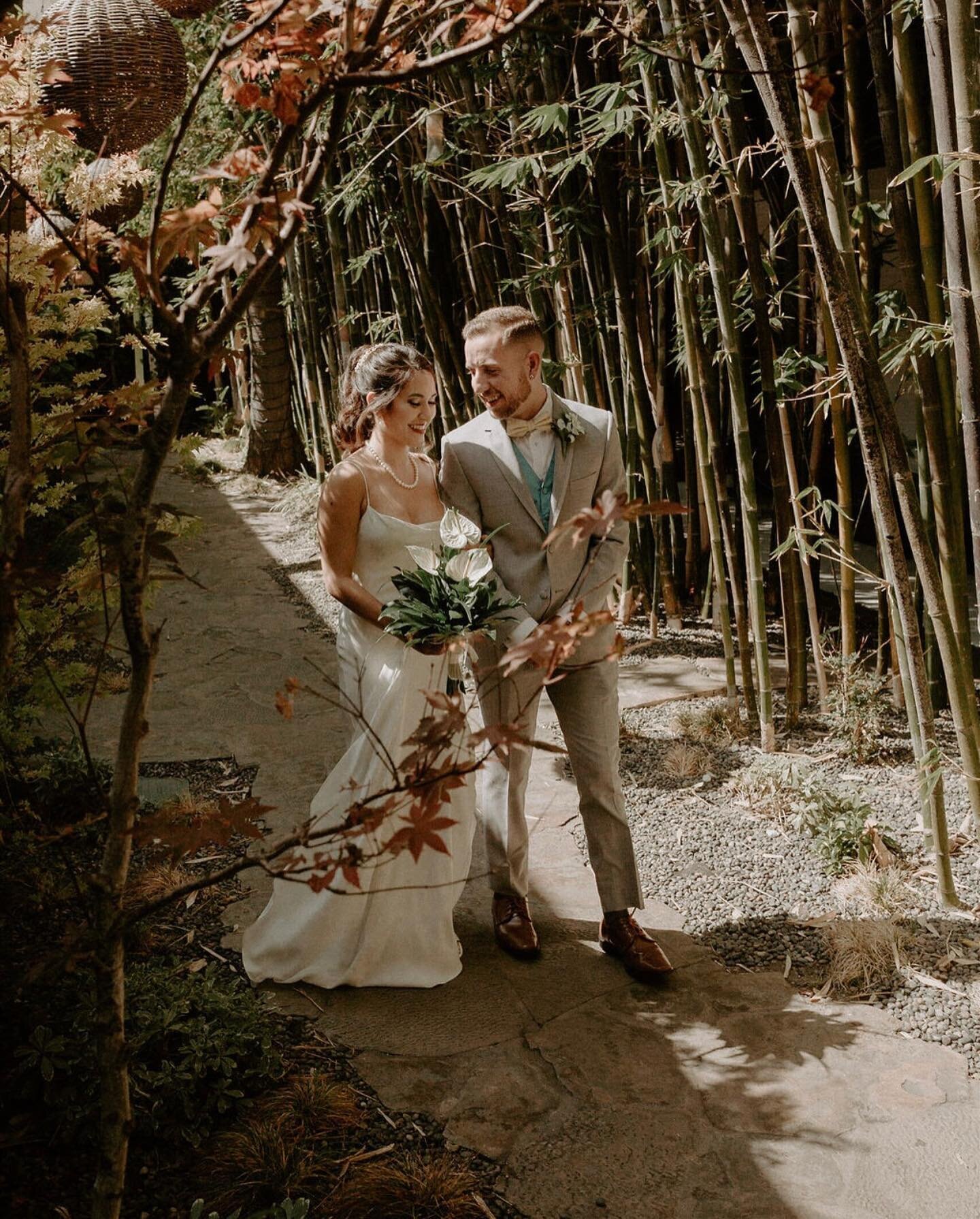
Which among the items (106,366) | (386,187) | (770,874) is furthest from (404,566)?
(106,366)

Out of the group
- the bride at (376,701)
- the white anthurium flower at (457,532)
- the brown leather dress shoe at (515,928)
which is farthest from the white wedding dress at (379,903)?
the white anthurium flower at (457,532)

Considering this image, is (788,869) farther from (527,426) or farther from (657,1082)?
(527,426)

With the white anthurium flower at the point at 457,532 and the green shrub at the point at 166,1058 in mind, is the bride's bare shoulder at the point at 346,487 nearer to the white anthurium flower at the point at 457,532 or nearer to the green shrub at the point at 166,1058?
the white anthurium flower at the point at 457,532

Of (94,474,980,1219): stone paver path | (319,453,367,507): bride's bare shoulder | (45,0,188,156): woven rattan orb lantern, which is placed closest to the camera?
(94,474,980,1219): stone paver path

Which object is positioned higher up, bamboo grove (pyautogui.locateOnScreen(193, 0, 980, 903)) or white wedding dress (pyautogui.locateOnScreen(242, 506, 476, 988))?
bamboo grove (pyautogui.locateOnScreen(193, 0, 980, 903))

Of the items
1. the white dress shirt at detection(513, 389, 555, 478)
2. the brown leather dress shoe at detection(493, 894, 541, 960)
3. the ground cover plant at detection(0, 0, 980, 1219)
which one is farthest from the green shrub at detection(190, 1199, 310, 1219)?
the white dress shirt at detection(513, 389, 555, 478)

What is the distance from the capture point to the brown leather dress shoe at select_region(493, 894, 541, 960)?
257 cm

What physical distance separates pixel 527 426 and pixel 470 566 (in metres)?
0.39

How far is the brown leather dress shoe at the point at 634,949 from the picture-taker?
8.05 ft

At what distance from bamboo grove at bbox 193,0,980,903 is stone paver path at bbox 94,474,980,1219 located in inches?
25.7

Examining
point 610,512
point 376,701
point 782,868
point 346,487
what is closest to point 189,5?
point 346,487

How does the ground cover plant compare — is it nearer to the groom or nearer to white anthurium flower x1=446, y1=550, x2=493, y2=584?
the groom

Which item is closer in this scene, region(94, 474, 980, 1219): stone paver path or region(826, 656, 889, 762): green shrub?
region(94, 474, 980, 1219): stone paver path

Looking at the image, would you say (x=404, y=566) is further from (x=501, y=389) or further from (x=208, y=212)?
(x=208, y=212)
